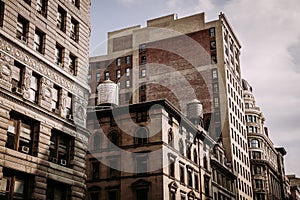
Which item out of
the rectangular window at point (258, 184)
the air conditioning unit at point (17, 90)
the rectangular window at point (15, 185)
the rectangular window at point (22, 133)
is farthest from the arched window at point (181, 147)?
the rectangular window at point (258, 184)

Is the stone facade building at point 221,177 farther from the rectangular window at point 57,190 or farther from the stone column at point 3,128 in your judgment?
the stone column at point 3,128

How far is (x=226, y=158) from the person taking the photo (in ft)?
262

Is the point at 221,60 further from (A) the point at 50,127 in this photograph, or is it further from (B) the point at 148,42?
(A) the point at 50,127

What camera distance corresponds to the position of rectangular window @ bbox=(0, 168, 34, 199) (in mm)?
25219

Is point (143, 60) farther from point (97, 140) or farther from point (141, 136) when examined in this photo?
point (141, 136)

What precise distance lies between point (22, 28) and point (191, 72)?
201 ft

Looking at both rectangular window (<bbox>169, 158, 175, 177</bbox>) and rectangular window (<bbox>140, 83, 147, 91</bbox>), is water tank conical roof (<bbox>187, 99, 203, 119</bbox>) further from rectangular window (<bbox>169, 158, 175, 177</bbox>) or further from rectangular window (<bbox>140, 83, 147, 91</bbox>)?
rectangular window (<bbox>140, 83, 147, 91</bbox>)

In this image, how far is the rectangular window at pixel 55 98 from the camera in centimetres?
3051

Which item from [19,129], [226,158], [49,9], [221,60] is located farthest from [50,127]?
[221,60]

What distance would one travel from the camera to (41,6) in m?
31.0

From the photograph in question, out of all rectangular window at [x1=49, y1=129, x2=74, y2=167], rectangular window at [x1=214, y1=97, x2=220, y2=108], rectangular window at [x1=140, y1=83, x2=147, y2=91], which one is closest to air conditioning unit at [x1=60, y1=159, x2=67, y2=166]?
rectangular window at [x1=49, y1=129, x2=74, y2=167]

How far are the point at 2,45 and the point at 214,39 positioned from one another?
68216 millimetres

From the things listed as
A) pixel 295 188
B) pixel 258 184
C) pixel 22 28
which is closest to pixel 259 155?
pixel 258 184

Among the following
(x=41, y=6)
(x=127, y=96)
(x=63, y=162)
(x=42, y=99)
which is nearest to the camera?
(x=42, y=99)
